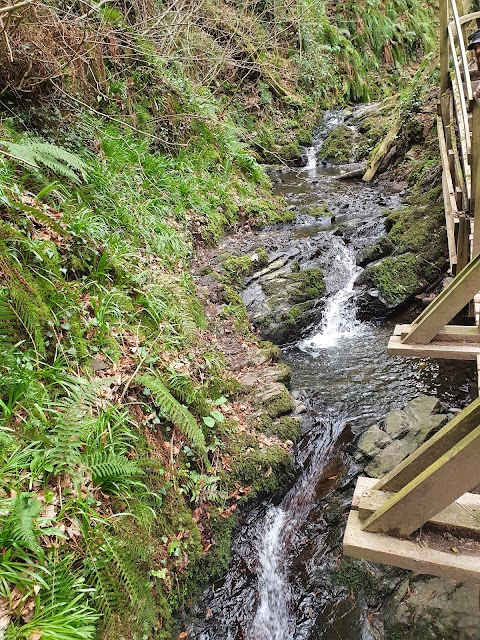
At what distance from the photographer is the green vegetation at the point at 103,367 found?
2.52 meters

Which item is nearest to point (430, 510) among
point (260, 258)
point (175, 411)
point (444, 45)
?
point (175, 411)

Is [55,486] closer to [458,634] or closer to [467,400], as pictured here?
[458,634]

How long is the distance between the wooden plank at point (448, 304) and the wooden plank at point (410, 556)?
1858 millimetres

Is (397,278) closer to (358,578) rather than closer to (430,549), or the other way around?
(358,578)

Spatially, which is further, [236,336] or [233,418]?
[236,336]

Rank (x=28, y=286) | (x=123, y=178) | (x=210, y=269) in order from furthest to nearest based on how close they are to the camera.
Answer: (x=210, y=269)
(x=123, y=178)
(x=28, y=286)

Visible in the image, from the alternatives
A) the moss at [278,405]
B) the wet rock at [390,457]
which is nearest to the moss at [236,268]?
the moss at [278,405]

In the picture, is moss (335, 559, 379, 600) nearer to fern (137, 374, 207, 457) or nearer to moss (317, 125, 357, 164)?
fern (137, 374, 207, 457)

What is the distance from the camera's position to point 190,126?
938 cm

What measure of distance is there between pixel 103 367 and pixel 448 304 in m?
2.83

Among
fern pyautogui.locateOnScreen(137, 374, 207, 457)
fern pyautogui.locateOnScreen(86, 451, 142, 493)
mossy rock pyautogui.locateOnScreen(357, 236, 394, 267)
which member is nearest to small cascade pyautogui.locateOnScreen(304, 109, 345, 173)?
mossy rock pyautogui.locateOnScreen(357, 236, 394, 267)

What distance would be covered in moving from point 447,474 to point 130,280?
3.60 metres

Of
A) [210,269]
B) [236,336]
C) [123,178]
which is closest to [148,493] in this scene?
[236,336]

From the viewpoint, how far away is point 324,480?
428 centimetres
